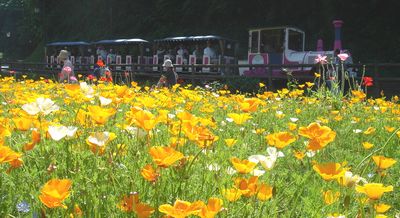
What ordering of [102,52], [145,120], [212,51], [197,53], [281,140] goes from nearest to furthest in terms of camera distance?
[145,120]
[281,140]
[212,51]
[197,53]
[102,52]

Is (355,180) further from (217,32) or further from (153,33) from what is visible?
(153,33)

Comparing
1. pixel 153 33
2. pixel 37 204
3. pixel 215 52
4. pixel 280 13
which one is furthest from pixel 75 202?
→ pixel 153 33

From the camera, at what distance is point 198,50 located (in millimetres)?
18656

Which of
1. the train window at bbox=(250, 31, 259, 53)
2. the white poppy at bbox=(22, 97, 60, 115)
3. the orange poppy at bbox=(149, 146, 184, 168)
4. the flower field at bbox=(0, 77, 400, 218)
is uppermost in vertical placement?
the train window at bbox=(250, 31, 259, 53)

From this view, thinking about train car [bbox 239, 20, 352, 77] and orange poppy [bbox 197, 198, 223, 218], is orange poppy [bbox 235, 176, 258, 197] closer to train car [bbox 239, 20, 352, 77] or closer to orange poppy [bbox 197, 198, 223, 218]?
orange poppy [bbox 197, 198, 223, 218]

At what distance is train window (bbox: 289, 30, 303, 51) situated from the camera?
15.6m

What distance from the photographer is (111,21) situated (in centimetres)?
3381

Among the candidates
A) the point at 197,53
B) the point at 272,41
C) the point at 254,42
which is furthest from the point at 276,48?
the point at 197,53

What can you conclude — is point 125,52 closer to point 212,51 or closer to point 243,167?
point 212,51

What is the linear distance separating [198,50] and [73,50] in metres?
9.21

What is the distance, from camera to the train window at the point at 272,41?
51.1ft

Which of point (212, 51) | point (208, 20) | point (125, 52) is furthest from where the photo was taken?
point (208, 20)

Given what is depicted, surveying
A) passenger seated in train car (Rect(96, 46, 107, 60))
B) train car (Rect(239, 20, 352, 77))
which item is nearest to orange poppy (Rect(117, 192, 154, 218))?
train car (Rect(239, 20, 352, 77))

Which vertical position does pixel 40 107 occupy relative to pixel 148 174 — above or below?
above
